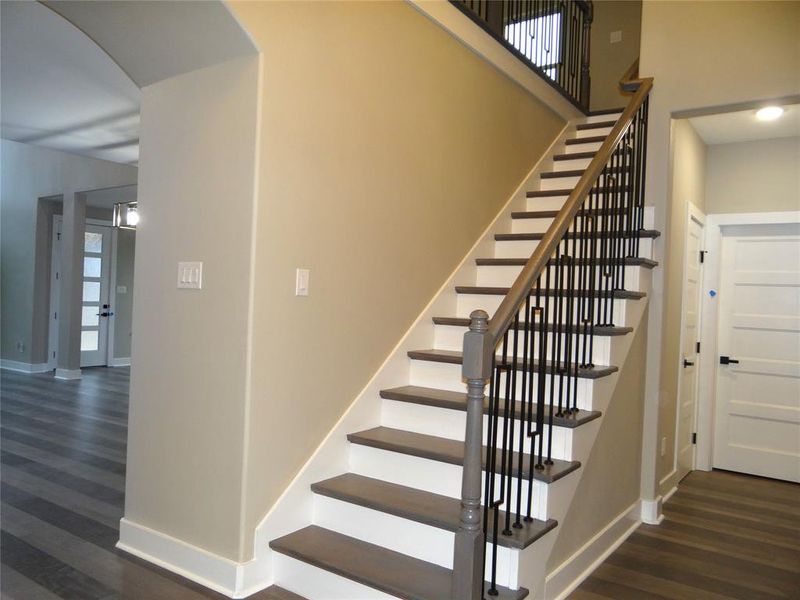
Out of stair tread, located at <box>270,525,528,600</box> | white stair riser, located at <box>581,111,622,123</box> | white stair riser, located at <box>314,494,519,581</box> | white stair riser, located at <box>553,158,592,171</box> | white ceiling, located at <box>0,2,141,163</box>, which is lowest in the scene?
stair tread, located at <box>270,525,528,600</box>

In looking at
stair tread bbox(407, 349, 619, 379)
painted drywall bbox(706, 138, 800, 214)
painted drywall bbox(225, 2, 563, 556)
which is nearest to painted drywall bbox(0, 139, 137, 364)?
painted drywall bbox(225, 2, 563, 556)

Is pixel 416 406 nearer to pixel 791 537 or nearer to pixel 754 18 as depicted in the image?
pixel 791 537

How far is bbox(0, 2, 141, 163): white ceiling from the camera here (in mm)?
3721

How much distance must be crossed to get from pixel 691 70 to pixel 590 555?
119 inches

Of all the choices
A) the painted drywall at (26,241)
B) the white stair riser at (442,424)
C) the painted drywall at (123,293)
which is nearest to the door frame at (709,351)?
the white stair riser at (442,424)

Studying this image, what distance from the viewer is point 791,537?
11.5 ft

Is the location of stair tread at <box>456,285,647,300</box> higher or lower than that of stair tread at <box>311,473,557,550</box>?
higher

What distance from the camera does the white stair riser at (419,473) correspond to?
244cm

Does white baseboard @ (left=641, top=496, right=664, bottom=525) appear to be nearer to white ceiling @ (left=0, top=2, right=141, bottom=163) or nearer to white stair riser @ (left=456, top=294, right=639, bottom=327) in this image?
white stair riser @ (left=456, top=294, right=639, bottom=327)

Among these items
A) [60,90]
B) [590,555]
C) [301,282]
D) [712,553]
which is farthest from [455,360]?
[60,90]

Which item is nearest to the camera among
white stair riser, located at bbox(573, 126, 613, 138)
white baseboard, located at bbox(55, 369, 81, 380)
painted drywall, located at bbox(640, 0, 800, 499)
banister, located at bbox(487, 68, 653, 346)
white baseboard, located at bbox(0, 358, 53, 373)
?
banister, located at bbox(487, 68, 653, 346)

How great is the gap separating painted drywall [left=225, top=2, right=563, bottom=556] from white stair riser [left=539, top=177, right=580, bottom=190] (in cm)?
92

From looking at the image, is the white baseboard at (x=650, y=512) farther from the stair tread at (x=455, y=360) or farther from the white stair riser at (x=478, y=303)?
the white stair riser at (x=478, y=303)

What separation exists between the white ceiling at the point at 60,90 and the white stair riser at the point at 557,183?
3345 mm
